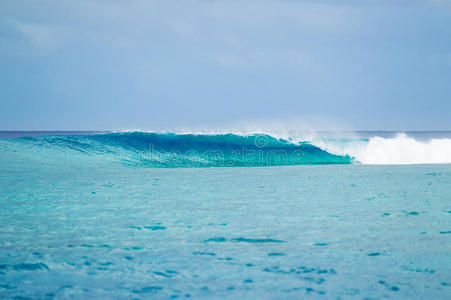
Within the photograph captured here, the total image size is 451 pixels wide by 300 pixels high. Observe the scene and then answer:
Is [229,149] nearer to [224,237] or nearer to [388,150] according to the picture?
[388,150]

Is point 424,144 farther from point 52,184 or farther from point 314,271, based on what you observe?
point 314,271

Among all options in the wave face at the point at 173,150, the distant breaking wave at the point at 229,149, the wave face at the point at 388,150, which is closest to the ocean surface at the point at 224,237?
the wave face at the point at 173,150

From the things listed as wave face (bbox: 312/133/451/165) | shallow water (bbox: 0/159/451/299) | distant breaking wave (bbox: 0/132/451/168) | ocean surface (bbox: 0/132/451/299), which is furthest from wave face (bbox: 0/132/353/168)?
shallow water (bbox: 0/159/451/299)

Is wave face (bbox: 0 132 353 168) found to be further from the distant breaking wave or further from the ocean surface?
the ocean surface

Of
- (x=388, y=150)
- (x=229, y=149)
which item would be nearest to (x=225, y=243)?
(x=229, y=149)

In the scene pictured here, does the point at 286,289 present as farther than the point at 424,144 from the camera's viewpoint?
No

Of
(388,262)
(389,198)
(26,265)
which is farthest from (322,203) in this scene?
(26,265)

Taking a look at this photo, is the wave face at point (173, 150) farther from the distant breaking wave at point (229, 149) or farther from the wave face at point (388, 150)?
the wave face at point (388, 150)

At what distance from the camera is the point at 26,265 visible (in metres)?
2.45

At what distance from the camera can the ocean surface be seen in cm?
213

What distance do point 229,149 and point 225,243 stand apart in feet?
40.1

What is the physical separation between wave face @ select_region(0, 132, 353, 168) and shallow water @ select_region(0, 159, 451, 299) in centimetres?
647

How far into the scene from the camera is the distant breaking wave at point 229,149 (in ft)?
40.4

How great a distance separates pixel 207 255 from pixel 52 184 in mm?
4046
